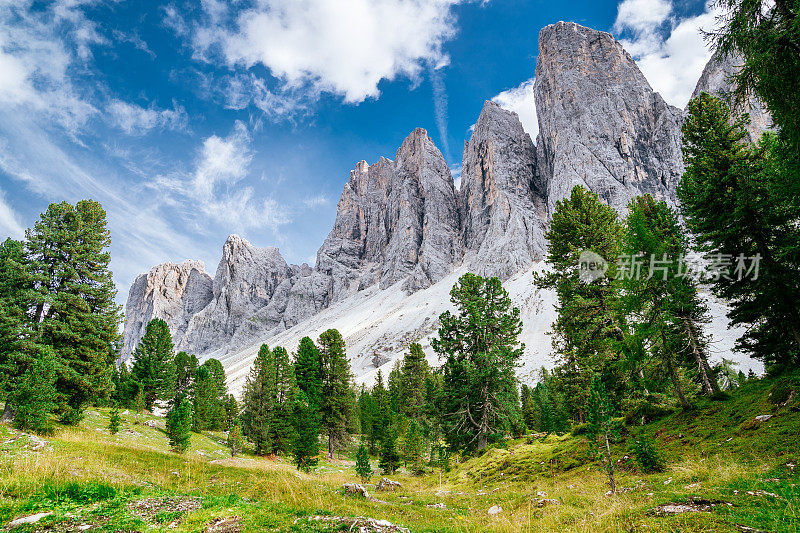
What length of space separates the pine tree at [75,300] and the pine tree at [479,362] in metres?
20.9

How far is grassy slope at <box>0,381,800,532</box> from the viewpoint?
6.26m

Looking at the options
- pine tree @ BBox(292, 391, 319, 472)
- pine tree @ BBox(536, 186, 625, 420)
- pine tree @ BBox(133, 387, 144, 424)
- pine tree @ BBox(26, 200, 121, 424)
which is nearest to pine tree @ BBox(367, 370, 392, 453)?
pine tree @ BBox(292, 391, 319, 472)

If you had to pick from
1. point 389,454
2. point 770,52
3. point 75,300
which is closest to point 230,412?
point 389,454

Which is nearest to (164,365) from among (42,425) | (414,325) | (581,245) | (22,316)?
(22,316)

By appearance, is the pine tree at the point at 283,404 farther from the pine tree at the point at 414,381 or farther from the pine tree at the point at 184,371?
the pine tree at the point at 184,371

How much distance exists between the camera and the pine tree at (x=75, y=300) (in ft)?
62.6

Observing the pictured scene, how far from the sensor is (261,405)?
36031 mm

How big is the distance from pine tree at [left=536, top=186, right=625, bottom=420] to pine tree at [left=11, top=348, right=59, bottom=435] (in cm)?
2567

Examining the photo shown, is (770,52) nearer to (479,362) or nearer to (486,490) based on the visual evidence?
(486,490)

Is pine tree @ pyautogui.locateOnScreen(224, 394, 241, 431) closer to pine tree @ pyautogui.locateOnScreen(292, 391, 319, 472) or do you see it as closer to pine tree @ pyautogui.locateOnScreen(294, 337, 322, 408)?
pine tree @ pyautogui.locateOnScreen(294, 337, 322, 408)

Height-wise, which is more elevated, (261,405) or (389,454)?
(261,405)

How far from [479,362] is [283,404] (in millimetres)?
19714

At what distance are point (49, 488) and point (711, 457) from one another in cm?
1746

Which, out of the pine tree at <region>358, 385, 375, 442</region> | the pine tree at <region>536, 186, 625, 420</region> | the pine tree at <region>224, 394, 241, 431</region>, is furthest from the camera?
the pine tree at <region>224, 394, 241, 431</region>
